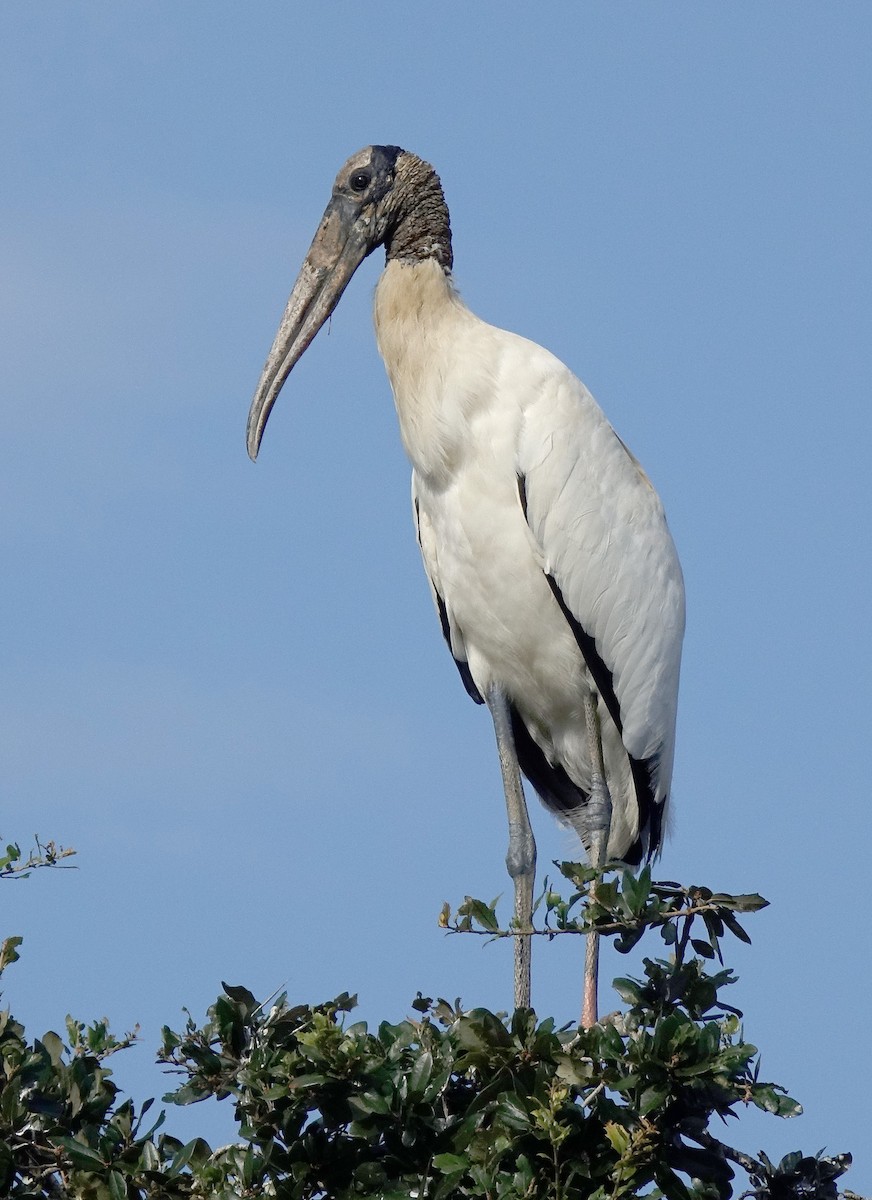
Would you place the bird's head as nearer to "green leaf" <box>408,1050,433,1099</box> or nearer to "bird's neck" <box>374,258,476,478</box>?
"bird's neck" <box>374,258,476,478</box>

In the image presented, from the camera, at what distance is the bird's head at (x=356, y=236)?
7273 mm

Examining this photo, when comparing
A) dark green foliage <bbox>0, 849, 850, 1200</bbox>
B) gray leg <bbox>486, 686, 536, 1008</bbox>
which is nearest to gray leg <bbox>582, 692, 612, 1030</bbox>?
gray leg <bbox>486, 686, 536, 1008</bbox>

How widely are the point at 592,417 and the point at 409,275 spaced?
886 mm

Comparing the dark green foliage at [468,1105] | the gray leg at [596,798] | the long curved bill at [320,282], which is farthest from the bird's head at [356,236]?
the dark green foliage at [468,1105]

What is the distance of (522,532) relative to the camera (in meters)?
6.80

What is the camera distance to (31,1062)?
14.3 feet

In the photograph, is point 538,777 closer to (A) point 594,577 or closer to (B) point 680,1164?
(A) point 594,577

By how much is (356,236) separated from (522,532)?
1.45 metres

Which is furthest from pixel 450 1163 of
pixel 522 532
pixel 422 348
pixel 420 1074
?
pixel 422 348

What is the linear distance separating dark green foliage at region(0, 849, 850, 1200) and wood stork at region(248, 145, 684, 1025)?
2238 millimetres

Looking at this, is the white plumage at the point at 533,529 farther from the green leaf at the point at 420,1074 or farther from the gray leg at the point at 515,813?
the green leaf at the point at 420,1074

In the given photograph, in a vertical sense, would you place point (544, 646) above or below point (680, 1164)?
above

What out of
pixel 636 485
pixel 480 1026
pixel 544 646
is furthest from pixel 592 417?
pixel 480 1026

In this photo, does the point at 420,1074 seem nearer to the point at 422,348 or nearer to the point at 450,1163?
the point at 450,1163
